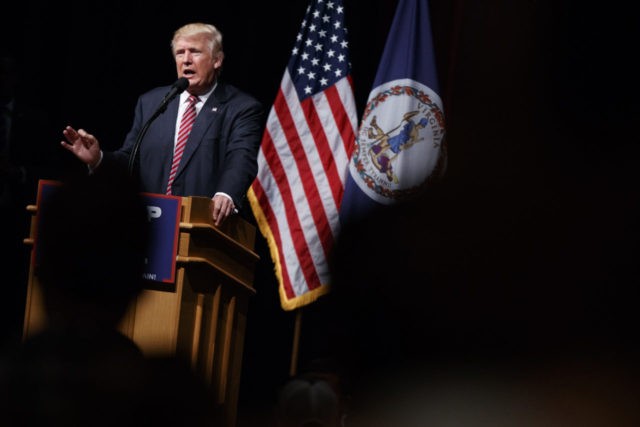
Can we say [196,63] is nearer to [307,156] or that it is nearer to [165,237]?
[165,237]

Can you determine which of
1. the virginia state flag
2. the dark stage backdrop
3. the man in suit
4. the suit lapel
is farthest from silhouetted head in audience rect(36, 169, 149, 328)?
the virginia state flag

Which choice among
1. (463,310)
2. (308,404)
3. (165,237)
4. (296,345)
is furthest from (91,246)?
(296,345)

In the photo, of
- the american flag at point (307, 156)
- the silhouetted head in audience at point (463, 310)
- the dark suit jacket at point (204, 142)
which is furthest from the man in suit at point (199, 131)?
the silhouetted head in audience at point (463, 310)

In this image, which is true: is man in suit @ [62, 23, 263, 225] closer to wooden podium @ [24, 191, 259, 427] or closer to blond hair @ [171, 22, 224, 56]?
blond hair @ [171, 22, 224, 56]

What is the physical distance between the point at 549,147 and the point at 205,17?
2.17m

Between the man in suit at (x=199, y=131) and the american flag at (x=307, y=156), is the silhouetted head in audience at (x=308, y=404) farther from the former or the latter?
the american flag at (x=307, y=156)

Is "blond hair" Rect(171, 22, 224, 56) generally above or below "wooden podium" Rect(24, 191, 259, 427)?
above

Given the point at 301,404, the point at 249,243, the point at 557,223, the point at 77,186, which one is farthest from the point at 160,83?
the point at 77,186

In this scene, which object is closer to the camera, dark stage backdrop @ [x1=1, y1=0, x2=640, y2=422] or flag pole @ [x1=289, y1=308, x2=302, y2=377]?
dark stage backdrop @ [x1=1, y1=0, x2=640, y2=422]

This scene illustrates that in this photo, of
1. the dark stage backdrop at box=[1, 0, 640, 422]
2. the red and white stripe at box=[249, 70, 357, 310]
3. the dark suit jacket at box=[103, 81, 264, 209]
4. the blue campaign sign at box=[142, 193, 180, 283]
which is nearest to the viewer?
the blue campaign sign at box=[142, 193, 180, 283]

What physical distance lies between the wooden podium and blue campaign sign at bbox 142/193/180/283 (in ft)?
0.12

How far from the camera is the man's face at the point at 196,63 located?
393 cm

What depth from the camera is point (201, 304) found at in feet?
10.2

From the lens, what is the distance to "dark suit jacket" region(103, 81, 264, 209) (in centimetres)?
380
